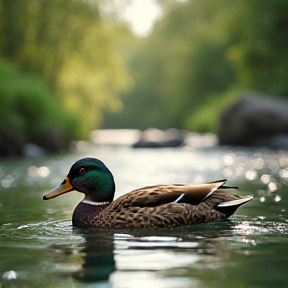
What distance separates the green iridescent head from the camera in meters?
8.16

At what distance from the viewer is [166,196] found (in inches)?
→ 308

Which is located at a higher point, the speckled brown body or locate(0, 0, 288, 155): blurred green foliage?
locate(0, 0, 288, 155): blurred green foliage

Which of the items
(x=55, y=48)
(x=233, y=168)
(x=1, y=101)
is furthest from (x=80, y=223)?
(x=55, y=48)

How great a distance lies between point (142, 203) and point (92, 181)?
2.28ft

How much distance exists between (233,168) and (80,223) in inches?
424

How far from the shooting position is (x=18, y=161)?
2264 cm

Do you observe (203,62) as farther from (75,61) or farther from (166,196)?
(166,196)

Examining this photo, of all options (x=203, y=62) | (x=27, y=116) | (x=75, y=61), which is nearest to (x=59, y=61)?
(x=75, y=61)

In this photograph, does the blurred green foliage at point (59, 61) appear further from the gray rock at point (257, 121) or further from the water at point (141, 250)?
the water at point (141, 250)

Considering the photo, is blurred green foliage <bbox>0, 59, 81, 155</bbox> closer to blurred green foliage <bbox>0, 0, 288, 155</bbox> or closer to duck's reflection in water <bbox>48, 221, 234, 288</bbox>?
blurred green foliage <bbox>0, 0, 288, 155</bbox>

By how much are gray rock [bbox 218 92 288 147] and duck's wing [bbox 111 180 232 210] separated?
21.2 metres

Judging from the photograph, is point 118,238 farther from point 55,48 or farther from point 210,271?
point 55,48

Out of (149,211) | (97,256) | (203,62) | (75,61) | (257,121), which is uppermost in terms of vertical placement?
(203,62)

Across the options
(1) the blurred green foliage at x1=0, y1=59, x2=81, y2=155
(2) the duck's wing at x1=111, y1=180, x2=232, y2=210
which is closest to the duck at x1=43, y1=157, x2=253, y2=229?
(2) the duck's wing at x1=111, y1=180, x2=232, y2=210
